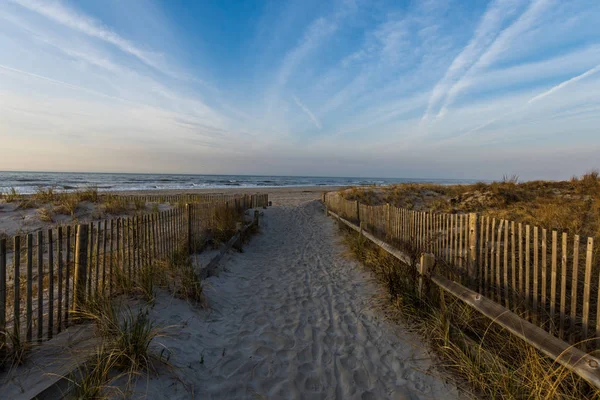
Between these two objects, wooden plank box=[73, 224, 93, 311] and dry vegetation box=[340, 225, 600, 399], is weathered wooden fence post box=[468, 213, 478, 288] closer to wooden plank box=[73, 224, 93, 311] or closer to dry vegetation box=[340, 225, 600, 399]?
dry vegetation box=[340, 225, 600, 399]

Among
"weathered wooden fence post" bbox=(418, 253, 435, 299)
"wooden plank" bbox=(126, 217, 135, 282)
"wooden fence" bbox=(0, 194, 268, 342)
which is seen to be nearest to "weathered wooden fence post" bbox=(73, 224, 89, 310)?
"wooden fence" bbox=(0, 194, 268, 342)

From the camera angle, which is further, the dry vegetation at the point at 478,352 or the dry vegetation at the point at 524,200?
the dry vegetation at the point at 524,200

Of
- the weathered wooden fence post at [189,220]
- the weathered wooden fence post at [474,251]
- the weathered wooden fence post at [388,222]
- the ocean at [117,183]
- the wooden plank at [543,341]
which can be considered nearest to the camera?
the wooden plank at [543,341]

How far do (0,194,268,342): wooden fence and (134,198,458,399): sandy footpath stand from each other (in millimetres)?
939

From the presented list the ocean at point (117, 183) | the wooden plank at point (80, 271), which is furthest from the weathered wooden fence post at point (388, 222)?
the ocean at point (117, 183)

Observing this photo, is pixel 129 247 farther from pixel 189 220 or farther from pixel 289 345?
pixel 289 345

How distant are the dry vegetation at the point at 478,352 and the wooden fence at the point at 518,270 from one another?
0.27m

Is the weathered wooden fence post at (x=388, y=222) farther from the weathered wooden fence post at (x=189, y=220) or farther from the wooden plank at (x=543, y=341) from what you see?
the weathered wooden fence post at (x=189, y=220)

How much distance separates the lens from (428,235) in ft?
18.0

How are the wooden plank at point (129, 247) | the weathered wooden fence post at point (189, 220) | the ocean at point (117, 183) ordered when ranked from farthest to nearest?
1. the ocean at point (117, 183)
2. the weathered wooden fence post at point (189, 220)
3. the wooden plank at point (129, 247)

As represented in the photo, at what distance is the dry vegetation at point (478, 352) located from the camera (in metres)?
2.51

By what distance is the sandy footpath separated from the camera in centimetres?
288

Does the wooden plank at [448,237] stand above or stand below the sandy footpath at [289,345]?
above

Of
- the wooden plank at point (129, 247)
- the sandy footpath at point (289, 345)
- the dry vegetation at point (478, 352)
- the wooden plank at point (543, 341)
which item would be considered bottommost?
the sandy footpath at point (289, 345)
